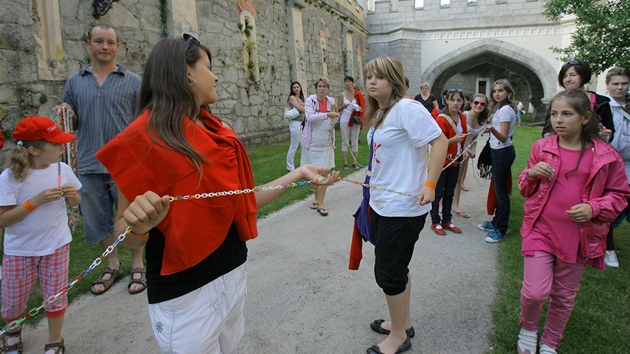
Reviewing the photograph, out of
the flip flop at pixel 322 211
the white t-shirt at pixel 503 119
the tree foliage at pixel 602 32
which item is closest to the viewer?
the white t-shirt at pixel 503 119

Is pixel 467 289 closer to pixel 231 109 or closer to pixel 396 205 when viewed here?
pixel 396 205

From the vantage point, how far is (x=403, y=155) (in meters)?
2.49

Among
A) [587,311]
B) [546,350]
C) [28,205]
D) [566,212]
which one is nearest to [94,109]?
[28,205]

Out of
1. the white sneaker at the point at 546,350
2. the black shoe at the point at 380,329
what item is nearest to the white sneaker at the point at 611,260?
the white sneaker at the point at 546,350

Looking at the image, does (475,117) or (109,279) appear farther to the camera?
(475,117)

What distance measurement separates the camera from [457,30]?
23312 millimetres

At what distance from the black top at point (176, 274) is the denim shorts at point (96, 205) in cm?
219

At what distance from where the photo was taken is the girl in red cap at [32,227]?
2.55 m

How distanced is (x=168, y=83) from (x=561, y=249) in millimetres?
2506

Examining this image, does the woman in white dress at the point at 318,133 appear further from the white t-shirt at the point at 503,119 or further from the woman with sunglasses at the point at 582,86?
the woman with sunglasses at the point at 582,86

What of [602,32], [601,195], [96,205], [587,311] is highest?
[602,32]

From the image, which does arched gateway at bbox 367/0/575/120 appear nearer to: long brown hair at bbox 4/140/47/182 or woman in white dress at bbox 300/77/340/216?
woman in white dress at bbox 300/77/340/216

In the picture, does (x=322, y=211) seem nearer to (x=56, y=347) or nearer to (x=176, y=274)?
(x=56, y=347)

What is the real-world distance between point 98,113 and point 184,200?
248 cm
